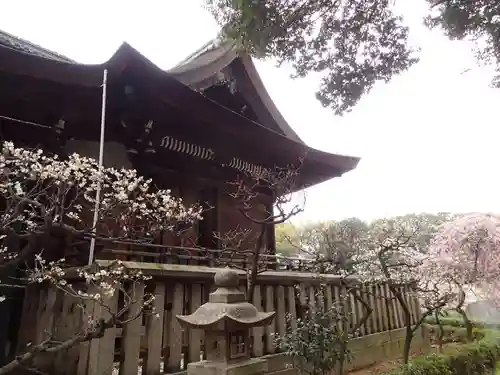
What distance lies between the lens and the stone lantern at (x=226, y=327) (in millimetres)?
2939

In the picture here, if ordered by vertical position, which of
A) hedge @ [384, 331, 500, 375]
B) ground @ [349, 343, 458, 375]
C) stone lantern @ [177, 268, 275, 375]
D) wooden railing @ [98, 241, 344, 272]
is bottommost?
ground @ [349, 343, 458, 375]

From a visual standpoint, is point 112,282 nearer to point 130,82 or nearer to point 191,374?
point 191,374

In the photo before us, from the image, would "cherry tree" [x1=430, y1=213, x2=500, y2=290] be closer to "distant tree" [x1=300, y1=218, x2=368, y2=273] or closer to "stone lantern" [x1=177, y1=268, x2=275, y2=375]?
"distant tree" [x1=300, y1=218, x2=368, y2=273]

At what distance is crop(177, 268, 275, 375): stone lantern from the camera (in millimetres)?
2939

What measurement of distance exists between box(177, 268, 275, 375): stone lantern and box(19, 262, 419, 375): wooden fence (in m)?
0.75

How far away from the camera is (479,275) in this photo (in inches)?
320

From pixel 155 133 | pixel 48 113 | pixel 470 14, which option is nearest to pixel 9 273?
pixel 48 113

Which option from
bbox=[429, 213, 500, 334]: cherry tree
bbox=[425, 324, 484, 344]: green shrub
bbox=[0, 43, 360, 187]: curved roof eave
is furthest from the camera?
bbox=[425, 324, 484, 344]: green shrub

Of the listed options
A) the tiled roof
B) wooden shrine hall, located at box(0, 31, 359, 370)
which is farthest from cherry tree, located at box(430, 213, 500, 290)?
the tiled roof

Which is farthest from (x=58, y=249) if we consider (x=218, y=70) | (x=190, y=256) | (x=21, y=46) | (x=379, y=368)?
(x=218, y=70)

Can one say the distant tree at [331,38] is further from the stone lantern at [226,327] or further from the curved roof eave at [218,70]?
the stone lantern at [226,327]

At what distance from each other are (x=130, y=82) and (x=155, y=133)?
4.00ft

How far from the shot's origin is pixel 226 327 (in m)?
2.93

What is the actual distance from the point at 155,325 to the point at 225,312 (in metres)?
1.16
